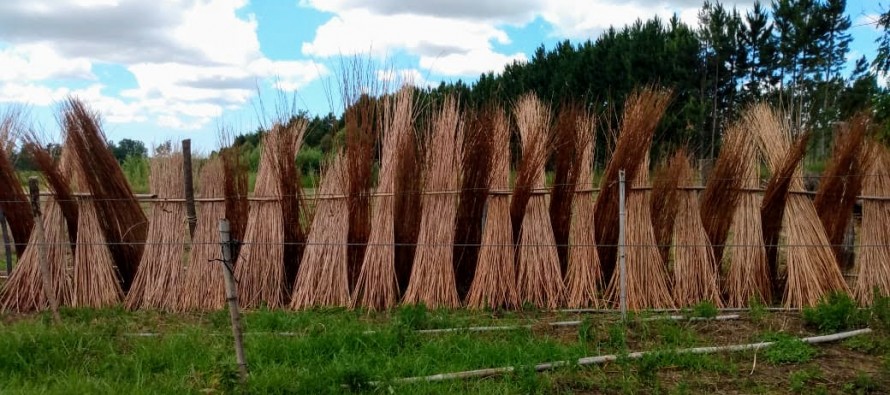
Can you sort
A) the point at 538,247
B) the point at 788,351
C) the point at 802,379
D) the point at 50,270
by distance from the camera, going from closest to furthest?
the point at 802,379
the point at 788,351
the point at 538,247
the point at 50,270

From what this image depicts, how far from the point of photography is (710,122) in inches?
579

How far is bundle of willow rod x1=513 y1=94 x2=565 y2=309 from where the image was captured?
15.8 ft

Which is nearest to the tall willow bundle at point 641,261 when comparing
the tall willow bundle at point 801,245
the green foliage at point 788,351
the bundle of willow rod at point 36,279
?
the tall willow bundle at point 801,245

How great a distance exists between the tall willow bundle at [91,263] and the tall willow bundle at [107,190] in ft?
0.17

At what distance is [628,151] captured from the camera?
4.79 metres

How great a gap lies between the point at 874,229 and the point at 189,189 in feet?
15.9

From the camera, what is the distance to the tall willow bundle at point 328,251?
496 cm

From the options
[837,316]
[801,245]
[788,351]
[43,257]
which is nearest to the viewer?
[788,351]

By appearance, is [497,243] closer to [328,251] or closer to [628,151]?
[628,151]

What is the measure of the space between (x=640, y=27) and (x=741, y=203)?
12.8 m

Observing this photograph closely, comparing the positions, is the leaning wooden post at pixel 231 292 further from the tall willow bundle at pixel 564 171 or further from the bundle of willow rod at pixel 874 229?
the bundle of willow rod at pixel 874 229

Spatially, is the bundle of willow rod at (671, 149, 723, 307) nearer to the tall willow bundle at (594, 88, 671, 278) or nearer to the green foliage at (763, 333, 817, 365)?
the tall willow bundle at (594, 88, 671, 278)

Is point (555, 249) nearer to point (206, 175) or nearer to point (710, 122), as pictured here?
point (206, 175)

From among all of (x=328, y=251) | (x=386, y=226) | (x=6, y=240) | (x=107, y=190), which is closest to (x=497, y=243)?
(x=386, y=226)
